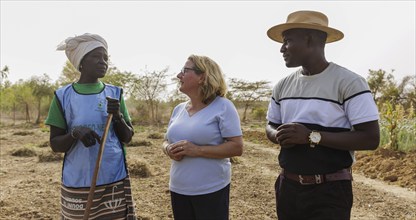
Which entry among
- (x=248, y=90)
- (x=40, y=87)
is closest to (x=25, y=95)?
(x=40, y=87)

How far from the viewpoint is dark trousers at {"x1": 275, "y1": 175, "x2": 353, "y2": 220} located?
1721mm

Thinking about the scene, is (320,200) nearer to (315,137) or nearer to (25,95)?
(315,137)

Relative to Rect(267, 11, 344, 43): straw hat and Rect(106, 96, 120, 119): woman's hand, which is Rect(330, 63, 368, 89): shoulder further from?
Rect(106, 96, 120, 119): woman's hand

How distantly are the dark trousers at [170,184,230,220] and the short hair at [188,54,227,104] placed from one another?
20.9 inches

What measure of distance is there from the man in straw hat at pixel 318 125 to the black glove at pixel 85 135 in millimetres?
912

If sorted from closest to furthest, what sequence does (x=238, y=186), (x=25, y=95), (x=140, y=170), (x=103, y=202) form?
(x=103, y=202)
(x=238, y=186)
(x=140, y=170)
(x=25, y=95)

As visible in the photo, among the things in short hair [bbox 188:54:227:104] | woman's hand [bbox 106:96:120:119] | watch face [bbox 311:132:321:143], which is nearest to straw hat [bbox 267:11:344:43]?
short hair [bbox 188:54:227:104]

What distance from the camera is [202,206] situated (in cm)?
203

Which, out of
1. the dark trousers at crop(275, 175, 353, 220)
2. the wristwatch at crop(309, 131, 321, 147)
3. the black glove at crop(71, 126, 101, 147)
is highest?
the wristwatch at crop(309, 131, 321, 147)

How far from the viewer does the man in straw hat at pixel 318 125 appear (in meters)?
1.64

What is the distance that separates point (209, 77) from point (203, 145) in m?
0.38

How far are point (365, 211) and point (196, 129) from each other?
3.39 m

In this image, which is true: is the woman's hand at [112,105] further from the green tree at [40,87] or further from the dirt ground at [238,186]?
the green tree at [40,87]

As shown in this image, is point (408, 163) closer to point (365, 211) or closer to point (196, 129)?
point (365, 211)
